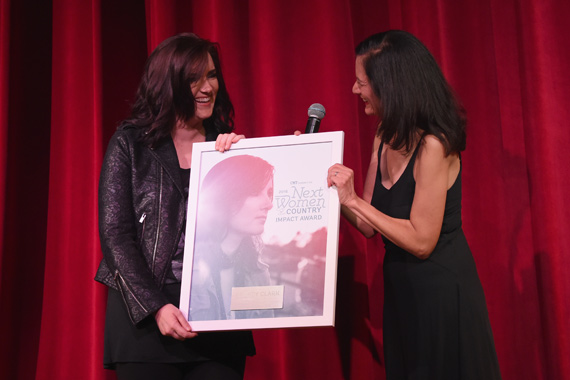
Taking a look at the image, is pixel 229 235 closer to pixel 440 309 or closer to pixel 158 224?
pixel 158 224

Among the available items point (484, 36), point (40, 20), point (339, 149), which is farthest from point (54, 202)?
point (484, 36)

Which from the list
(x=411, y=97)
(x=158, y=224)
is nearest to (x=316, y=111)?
(x=411, y=97)

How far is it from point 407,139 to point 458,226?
0.91 ft

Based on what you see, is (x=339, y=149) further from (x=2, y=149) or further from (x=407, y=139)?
(x=2, y=149)

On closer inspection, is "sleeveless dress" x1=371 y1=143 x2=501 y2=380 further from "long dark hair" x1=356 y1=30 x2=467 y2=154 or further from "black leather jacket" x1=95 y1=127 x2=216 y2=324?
"black leather jacket" x1=95 y1=127 x2=216 y2=324

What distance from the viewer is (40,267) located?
8.21 feet

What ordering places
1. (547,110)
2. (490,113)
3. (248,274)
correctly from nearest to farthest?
(248,274) < (547,110) < (490,113)

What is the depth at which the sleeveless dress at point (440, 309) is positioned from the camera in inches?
55.5

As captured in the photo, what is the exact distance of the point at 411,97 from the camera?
1.46 m

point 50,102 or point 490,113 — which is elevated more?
point 50,102

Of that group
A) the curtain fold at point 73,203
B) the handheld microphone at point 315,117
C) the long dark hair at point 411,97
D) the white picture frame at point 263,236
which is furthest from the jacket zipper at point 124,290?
the curtain fold at point 73,203

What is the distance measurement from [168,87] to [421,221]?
78 cm

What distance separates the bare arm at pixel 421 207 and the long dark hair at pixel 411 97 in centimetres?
6

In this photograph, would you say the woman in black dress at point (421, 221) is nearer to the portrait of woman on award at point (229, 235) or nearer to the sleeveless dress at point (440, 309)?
the sleeveless dress at point (440, 309)
